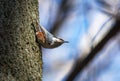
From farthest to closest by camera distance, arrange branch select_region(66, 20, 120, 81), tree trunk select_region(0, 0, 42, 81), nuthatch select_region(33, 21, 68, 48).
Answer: branch select_region(66, 20, 120, 81), nuthatch select_region(33, 21, 68, 48), tree trunk select_region(0, 0, 42, 81)

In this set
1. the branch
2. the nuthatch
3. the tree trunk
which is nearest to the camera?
the tree trunk

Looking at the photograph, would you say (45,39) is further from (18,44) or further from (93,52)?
(93,52)

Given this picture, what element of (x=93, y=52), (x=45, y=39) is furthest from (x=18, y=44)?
(x=93, y=52)

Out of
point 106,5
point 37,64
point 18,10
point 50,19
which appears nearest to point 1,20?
point 18,10

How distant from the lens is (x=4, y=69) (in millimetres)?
1059

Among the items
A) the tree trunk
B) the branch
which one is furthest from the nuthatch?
the branch

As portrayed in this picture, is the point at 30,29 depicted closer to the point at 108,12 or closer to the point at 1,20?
the point at 1,20

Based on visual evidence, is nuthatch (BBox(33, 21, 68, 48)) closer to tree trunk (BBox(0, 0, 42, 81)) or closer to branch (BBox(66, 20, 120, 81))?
tree trunk (BBox(0, 0, 42, 81))

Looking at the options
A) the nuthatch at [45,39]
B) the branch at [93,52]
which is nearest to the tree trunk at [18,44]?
the nuthatch at [45,39]

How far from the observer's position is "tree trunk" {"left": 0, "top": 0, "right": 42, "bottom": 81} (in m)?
1.07

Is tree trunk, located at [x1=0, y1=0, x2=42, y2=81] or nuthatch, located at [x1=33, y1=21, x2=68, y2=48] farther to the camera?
nuthatch, located at [x1=33, y1=21, x2=68, y2=48]

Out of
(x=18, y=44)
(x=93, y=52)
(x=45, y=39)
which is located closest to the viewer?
(x=18, y=44)

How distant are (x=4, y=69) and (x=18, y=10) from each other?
0.62 ft

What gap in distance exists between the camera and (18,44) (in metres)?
1.09
